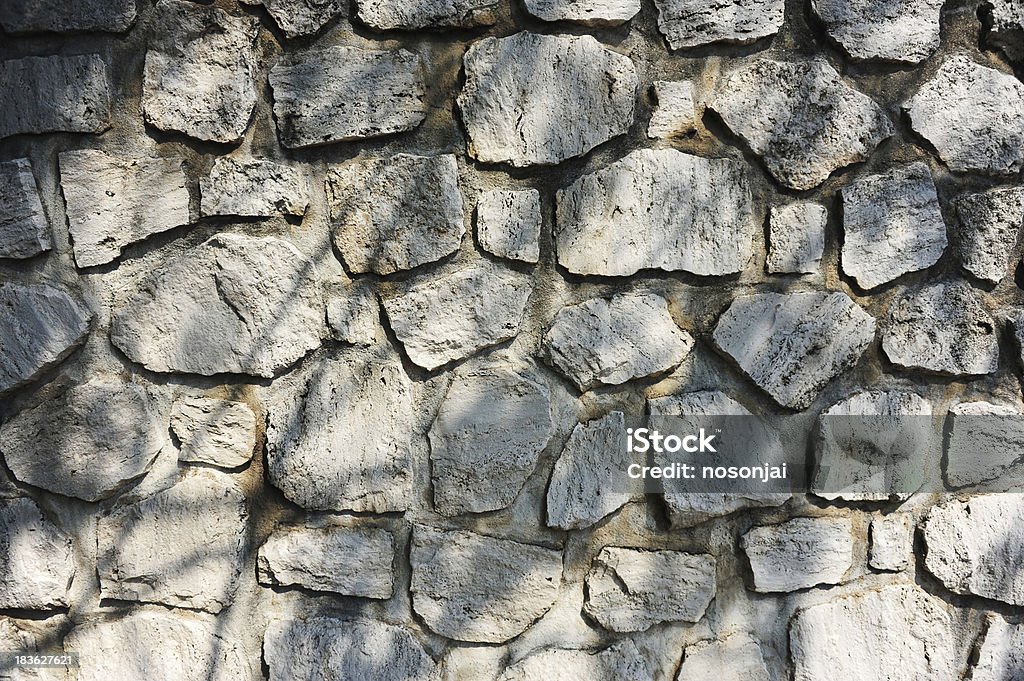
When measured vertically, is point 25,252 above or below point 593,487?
above

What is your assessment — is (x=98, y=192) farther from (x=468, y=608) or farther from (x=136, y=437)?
(x=468, y=608)

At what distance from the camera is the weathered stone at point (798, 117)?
1313mm

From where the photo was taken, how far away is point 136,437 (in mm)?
1285

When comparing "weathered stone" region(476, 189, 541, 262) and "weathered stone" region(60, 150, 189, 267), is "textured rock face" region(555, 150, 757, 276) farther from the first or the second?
"weathered stone" region(60, 150, 189, 267)

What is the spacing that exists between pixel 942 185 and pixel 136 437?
1.47m

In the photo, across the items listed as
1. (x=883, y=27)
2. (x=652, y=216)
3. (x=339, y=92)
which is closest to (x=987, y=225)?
(x=883, y=27)

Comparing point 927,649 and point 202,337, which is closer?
point 202,337

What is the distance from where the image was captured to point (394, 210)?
1.27m

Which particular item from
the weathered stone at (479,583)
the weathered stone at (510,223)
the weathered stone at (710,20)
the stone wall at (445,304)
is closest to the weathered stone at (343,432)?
the stone wall at (445,304)

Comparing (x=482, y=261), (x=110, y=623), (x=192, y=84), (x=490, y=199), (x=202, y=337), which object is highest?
(x=192, y=84)

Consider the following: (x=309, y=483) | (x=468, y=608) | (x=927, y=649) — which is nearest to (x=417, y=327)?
(x=309, y=483)

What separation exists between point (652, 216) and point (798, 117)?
1.00 feet

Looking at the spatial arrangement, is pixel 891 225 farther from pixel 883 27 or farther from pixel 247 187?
pixel 247 187

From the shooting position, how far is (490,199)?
4.19 ft
